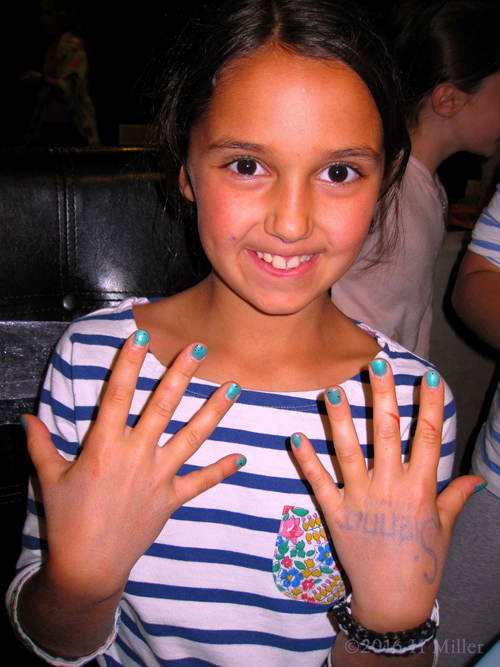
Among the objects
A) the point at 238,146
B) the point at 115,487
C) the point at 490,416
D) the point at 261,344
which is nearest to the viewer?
the point at 115,487

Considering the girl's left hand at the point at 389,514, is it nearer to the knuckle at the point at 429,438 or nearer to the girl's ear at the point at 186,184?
the knuckle at the point at 429,438

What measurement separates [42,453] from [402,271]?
1044mm

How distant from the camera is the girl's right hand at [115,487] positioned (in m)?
0.54

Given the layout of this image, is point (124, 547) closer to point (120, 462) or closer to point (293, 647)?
point (120, 462)

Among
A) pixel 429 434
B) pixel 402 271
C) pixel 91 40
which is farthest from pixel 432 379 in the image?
pixel 91 40

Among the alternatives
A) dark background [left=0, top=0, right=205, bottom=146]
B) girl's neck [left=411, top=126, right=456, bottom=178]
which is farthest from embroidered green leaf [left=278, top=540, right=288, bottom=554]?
dark background [left=0, top=0, right=205, bottom=146]

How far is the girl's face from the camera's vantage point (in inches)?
24.3

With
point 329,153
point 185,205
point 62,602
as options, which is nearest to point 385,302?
point 185,205

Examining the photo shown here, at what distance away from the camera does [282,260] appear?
667 millimetres

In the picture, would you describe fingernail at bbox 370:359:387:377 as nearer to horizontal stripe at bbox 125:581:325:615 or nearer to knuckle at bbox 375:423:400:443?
knuckle at bbox 375:423:400:443

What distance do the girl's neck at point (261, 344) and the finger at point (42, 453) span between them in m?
0.22

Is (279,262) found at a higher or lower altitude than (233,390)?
higher

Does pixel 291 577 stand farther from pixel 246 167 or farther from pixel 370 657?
pixel 246 167

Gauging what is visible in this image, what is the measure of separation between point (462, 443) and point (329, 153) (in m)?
1.67
